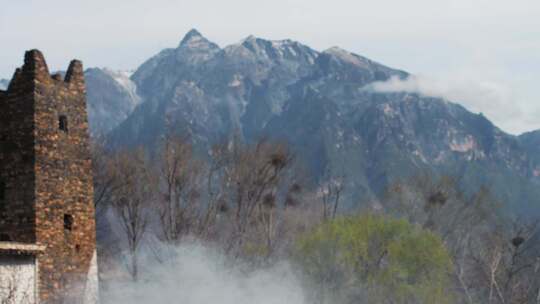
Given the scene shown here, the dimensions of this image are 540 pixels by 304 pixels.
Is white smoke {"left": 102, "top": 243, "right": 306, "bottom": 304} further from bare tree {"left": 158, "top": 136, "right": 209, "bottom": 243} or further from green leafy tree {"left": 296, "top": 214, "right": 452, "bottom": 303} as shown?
bare tree {"left": 158, "top": 136, "right": 209, "bottom": 243}

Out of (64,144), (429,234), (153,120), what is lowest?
(429,234)

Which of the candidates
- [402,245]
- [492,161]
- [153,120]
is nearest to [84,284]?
[402,245]

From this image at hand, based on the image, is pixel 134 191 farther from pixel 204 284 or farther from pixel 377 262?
pixel 204 284

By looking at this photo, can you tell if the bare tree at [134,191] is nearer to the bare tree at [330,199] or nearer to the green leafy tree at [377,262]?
the green leafy tree at [377,262]

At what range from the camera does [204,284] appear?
32344 mm

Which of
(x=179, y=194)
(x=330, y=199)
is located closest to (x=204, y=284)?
(x=179, y=194)

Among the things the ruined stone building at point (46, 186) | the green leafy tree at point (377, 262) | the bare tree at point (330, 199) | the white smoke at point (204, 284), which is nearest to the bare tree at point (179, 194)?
the white smoke at point (204, 284)

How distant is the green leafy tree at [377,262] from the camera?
4150 centimetres

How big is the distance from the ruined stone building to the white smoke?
20.5ft

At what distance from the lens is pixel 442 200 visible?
2053 inches

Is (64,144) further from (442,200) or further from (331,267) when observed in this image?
(442,200)

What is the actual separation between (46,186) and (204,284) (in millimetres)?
10610

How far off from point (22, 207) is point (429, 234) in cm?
2593

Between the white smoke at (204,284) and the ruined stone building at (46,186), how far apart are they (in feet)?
20.5
